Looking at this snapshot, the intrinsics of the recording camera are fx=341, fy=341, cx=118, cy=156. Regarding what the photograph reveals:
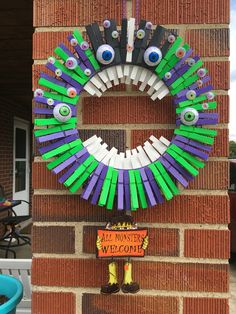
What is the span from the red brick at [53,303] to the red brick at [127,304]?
0.16 ft

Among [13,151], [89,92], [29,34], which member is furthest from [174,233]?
[13,151]

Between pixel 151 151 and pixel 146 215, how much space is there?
0.23 meters

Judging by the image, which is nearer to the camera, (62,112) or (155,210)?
(62,112)

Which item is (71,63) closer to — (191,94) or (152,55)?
(152,55)

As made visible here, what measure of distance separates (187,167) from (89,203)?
1.22 feet

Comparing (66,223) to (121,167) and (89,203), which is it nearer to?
(89,203)

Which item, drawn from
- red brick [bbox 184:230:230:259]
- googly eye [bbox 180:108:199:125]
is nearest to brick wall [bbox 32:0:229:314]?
red brick [bbox 184:230:230:259]

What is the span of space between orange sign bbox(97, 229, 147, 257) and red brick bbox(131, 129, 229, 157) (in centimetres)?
31

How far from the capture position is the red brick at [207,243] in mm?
1201

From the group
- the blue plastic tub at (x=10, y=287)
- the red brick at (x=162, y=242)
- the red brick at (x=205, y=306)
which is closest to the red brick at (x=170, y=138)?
the red brick at (x=162, y=242)

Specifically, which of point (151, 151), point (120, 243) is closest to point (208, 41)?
point (151, 151)

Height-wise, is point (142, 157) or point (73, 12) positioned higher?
point (73, 12)

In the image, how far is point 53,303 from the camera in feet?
4.07

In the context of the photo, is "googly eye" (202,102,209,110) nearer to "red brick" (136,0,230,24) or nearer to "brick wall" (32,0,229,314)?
"brick wall" (32,0,229,314)
